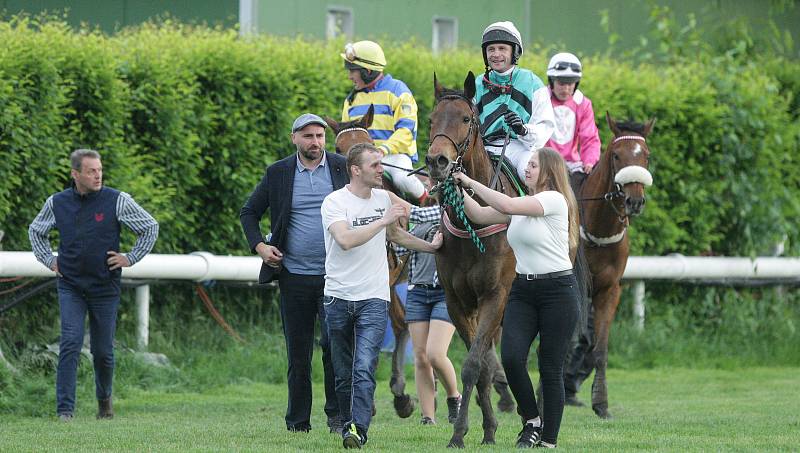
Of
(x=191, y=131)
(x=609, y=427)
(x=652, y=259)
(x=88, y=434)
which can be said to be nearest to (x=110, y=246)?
(x=88, y=434)

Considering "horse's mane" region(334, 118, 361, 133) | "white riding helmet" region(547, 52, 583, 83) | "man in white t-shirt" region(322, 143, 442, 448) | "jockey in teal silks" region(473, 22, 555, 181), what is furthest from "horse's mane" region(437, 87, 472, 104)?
"white riding helmet" region(547, 52, 583, 83)

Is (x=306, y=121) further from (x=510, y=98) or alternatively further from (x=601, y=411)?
(x=601, y=411)

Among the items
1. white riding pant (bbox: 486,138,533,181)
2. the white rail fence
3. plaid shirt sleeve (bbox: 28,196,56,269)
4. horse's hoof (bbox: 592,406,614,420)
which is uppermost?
white riding pant (bbox: 486,138,533,181)

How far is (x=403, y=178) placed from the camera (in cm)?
1088

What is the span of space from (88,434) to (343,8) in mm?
14536

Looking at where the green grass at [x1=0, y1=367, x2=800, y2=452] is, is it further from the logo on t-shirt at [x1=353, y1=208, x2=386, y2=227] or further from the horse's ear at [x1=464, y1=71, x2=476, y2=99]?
the horse's ear at [x1=464, y1=71, x2=476, y2=99]

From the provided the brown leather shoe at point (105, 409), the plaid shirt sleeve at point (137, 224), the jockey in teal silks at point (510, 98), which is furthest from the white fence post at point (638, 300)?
Result: the brown leather shoe at point (105, 409)

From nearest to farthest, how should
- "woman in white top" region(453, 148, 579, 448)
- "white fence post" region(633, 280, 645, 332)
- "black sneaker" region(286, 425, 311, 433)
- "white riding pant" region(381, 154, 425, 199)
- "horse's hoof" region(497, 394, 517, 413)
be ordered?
"woman in white top" region(453, 148, 579, 448) → "black sneaker" region(286, 425, 311, 433) → "white riding pant" region(381, 154, 425, 199) → "horse's hoof" region(497, 394, 517, 413) → "white fence post" region(633, 280, 645, 332)

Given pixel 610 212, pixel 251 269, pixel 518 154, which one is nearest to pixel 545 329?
pixel 518 154

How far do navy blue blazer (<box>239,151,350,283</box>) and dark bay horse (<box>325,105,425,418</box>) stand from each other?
3.10 ft

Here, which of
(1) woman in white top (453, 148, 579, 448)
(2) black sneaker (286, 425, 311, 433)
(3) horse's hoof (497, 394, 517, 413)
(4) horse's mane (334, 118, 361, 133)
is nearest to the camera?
(1) woman in white top (453, 148, 579, 448)

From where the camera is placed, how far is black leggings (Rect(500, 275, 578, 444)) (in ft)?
26.7

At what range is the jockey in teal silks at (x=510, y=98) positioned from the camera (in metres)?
9.73

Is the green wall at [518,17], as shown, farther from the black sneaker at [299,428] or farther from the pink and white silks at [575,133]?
the black sneaker at [299,428]
